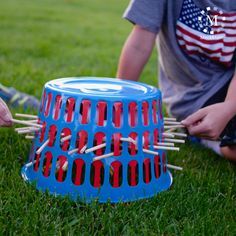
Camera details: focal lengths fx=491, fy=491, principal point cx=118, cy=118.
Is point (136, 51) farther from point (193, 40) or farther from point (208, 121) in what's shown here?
point (208, 121)

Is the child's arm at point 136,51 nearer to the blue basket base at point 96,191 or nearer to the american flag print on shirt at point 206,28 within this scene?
the american flag print on shirt at point 206,28

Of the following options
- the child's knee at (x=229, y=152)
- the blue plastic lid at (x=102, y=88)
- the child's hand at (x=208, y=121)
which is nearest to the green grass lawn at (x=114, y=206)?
the child's knee at (x=229, y=152)

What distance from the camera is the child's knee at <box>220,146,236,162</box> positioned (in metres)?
1.51

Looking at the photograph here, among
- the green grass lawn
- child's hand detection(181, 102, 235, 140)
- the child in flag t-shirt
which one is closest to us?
the green grass lawn

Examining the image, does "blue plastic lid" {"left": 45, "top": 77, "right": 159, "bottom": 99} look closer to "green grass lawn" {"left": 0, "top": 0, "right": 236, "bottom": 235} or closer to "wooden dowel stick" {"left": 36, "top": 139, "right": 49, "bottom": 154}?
"wooden dowel stick" {"left": 36, "top": 139, "right": 49, "bottom": 154}

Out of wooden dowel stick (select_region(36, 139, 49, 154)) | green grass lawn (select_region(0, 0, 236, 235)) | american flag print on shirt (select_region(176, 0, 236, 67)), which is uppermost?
american flag print on shirt (select_region(176, 0, 236, 67))

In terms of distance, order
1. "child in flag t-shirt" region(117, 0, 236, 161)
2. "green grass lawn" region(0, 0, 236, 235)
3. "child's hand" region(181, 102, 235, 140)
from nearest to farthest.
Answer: "green grass lawn" region(0, 0, 236, 235)
"child's hand" region(181, 102, 235, 140)
"child in flag t-shirt" region(117, 0, 236, 161)

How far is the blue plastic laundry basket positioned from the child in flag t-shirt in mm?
286

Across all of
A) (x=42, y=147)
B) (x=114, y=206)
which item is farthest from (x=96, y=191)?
(x=42, y=147)

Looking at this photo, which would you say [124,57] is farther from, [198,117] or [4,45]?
[4,45]

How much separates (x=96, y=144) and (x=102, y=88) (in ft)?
0.56

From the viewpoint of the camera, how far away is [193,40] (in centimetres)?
157

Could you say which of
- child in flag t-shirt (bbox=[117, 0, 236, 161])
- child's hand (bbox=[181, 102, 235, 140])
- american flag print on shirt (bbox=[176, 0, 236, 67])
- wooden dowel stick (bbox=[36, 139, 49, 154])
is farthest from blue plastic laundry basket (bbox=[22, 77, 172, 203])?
american flag print on shirt (bbox=[176, 0, 236, 67])

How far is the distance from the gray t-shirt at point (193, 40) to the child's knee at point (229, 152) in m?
0.18
